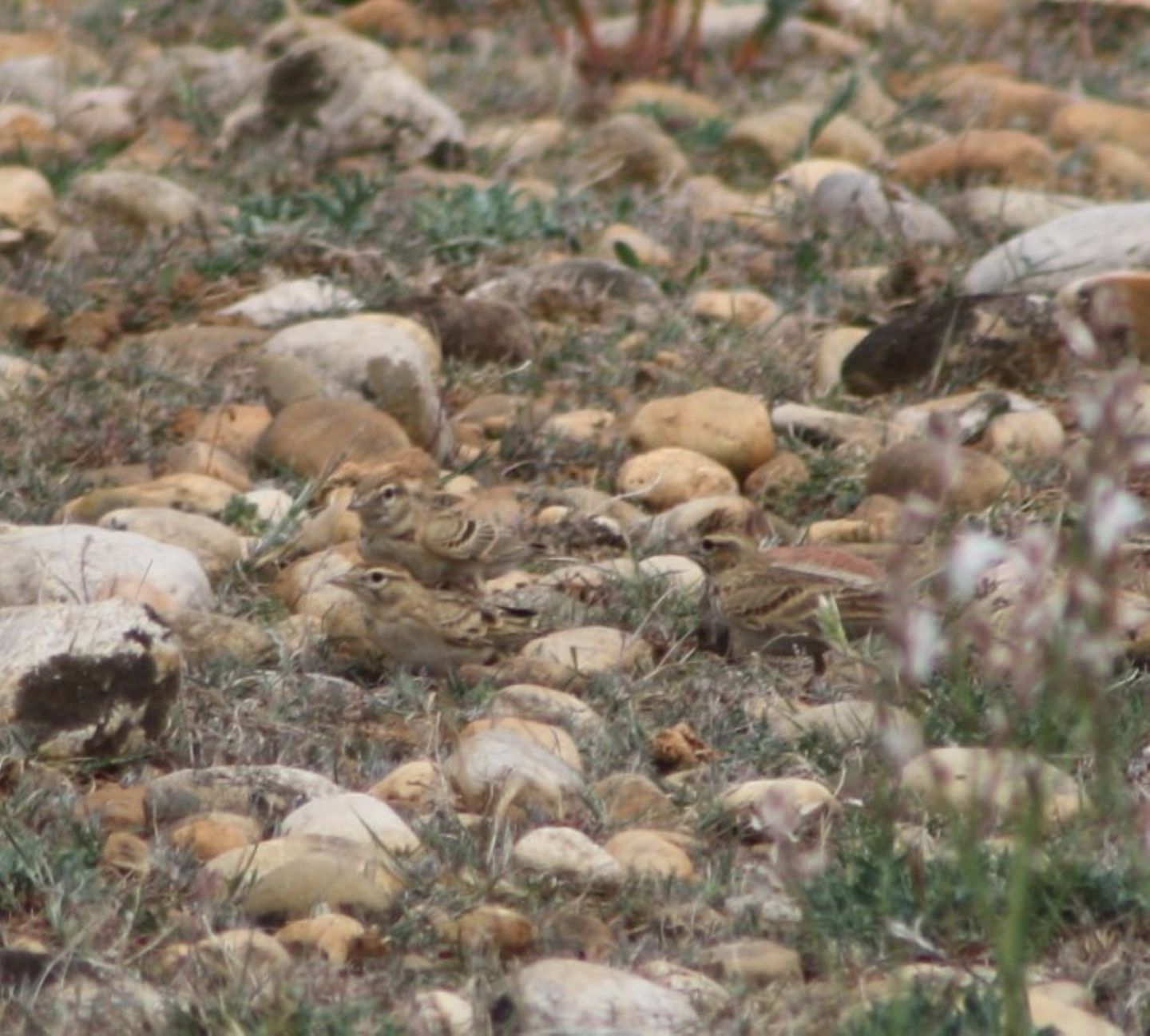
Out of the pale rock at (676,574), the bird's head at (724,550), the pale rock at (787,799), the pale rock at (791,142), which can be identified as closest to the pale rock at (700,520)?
the pale rock at (676,574)

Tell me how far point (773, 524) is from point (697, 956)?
2.88 m

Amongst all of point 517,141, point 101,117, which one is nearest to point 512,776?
point 517,141

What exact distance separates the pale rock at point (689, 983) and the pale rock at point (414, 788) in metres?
0.85

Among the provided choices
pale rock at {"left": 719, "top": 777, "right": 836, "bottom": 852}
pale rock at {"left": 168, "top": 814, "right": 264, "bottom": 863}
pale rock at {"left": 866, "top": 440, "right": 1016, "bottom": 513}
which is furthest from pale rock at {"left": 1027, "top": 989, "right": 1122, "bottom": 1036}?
pale rock at {"left": 866, "top": 440, "right": 1016, "bottom": 513}

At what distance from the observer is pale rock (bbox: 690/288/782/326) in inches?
336

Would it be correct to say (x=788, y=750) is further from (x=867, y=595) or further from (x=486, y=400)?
(x=486, y=400)

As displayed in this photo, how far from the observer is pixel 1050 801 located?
450cm

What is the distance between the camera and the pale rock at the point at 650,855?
443cm

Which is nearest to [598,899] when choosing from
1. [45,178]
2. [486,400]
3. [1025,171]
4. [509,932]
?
[509,932]

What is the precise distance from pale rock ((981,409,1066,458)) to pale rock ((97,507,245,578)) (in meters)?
2.29

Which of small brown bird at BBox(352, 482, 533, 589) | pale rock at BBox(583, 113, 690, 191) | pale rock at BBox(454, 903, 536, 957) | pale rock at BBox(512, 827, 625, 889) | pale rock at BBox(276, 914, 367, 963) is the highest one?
pale rock at BBox(454, 903, 536, 957)

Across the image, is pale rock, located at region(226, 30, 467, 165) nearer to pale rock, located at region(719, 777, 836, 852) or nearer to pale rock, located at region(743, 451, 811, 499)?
pale rock, located at region(743, 451, 811, 499)

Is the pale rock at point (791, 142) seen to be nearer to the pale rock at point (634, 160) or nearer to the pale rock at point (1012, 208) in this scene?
the pale rock at point (634, 160)

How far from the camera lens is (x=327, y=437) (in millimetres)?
7172
